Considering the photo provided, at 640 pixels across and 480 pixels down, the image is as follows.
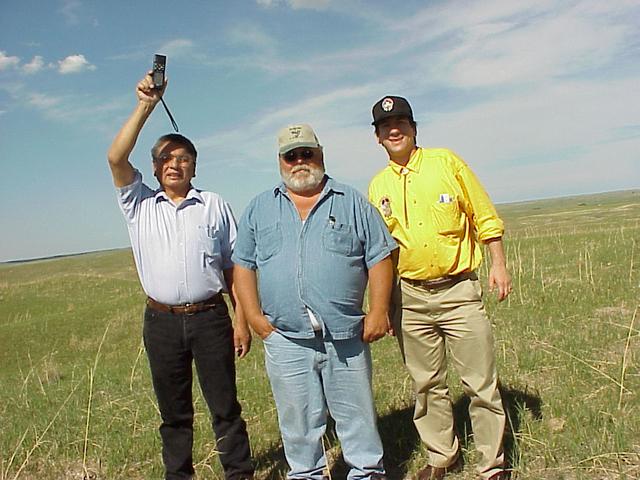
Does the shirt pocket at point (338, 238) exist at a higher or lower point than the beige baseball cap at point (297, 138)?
lower

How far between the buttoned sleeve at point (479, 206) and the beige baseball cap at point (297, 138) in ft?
3.42

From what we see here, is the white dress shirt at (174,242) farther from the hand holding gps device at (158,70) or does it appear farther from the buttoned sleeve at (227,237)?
the hand holding gps device at (158,70)

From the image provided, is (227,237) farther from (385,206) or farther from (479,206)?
(479,206)

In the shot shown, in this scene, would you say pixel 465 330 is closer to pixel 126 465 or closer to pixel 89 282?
pixel 126 465

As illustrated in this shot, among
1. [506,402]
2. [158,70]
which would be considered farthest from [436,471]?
Result: [158,70]

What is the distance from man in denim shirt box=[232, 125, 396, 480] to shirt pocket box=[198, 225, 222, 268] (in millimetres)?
312

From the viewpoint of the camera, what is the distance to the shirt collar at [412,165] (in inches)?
155

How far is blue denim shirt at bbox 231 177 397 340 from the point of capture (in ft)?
11.6

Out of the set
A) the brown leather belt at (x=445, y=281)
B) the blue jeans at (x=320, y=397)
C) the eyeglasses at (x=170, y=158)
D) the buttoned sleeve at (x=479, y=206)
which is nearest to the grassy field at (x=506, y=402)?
the blue jeans at (x=320, y=397)

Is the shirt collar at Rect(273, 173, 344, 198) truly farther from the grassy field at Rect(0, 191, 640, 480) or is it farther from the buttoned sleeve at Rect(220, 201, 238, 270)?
the grassy field at Rect(0, 191, 640, 480)

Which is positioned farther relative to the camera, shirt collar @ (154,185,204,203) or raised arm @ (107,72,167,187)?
shirt collar @ (154,185,204,203)

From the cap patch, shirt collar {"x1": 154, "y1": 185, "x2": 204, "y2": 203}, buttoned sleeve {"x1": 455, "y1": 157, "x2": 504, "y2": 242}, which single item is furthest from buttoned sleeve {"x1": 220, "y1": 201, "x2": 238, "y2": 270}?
buttoned sleeve {"x1": 455, "y1": 157, "x2": 504, "y2": 242}

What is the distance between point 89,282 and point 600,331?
2771 cm

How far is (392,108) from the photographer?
3.87 metres
